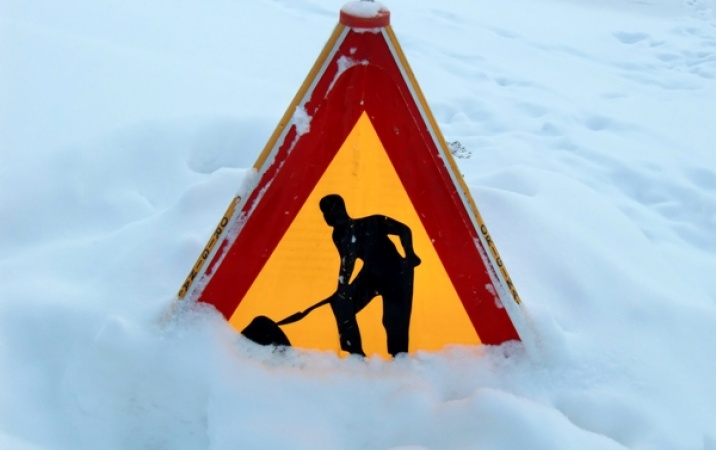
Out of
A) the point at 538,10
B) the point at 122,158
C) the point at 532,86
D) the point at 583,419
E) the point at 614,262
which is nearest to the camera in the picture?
the point at 583,419

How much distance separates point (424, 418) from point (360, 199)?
423 millimetres

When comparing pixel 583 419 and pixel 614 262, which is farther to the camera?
pixel 614 262

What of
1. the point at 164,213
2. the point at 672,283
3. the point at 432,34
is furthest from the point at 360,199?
the point at 432,34

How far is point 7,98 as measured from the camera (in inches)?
82.2

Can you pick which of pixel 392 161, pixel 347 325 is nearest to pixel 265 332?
pixel 347 325

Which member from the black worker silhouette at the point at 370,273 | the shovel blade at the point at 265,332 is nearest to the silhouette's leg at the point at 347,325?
the black worker silhouette at the point at 370,273

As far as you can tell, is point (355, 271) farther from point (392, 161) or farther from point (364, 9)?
point (364, 9)

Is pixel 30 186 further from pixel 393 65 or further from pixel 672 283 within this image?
pixel 672 283

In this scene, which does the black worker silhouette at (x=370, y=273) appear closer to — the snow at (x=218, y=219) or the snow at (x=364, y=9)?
the snow at (x=218, y=219)

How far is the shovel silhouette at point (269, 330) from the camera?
1232 millimetres

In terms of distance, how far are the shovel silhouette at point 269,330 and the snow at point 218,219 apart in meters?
0.02

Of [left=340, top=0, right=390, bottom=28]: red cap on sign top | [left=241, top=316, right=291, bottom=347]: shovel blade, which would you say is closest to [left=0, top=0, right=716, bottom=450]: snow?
[left=241, top=316, right=291, bottom=347]: shovel blade

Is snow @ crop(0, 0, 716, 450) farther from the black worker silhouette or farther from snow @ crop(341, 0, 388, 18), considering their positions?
snow @ crop(341, 0, 388, 18)

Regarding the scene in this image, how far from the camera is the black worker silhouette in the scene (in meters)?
1.19
